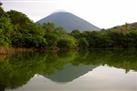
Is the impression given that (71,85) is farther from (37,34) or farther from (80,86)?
(37,34)

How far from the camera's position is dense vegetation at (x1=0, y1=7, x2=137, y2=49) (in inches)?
1551

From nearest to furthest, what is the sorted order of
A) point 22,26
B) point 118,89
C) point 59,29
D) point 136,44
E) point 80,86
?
point 118,89 → point 80,86 → point 22,26 → point 59,29 → point 136,44

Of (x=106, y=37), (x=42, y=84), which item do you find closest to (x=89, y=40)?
(x=106, y=37)

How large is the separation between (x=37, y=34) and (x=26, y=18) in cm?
330

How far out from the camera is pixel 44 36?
171 ft

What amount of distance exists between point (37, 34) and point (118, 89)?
1504 inches

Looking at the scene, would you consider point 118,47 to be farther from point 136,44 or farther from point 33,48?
point 33,48

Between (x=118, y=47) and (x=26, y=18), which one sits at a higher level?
(x=26, y=18)

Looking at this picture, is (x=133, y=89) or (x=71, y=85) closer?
(x=133, y=89)

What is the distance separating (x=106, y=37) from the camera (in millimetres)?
71250

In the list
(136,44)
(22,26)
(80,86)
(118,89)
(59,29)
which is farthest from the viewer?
(136,44)

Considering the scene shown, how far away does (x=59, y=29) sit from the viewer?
58.9 metres

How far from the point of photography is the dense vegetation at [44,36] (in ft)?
129

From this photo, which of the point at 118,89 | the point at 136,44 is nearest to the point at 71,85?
the point at 118,89
